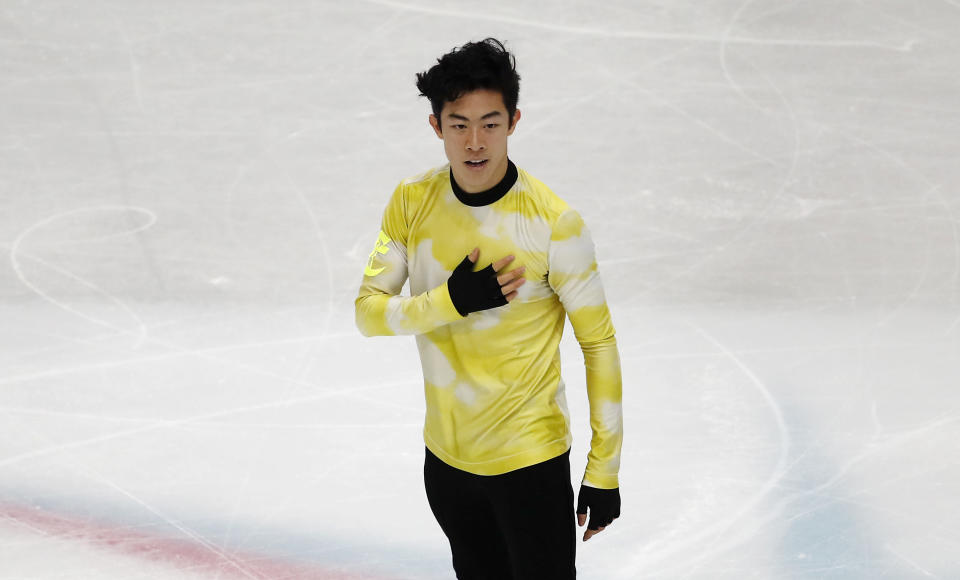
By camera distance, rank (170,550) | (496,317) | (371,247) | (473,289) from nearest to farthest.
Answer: (473,289) < (496,317) < (170,550) < (371,247)

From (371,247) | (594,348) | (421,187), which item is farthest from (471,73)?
(371,247)

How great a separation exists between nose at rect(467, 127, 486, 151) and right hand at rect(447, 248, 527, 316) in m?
0.20

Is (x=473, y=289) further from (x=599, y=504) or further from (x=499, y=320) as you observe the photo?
(x=599, y=504)

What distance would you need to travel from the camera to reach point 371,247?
5426mm

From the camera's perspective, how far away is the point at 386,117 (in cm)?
621

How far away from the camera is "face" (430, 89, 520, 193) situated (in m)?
1.99

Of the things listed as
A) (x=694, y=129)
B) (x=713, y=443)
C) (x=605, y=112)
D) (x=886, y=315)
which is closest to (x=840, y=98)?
(x=694, y=129)

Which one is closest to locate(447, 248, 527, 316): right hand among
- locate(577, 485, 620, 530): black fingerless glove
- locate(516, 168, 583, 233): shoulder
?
locate(516, 168, 583, 233): shoulder

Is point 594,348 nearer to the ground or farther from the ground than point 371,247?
nearer to the ground

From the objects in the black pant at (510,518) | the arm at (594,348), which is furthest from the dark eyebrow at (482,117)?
the black pant at (510,518)

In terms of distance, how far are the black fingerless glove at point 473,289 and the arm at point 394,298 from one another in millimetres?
20

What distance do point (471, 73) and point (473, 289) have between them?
1.28 feet

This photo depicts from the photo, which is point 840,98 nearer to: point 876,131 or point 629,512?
point 876,131

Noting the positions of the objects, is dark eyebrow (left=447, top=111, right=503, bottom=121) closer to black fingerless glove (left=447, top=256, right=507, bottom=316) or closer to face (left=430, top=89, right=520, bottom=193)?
face (left=430, top=89, right=520, bottom=193)
